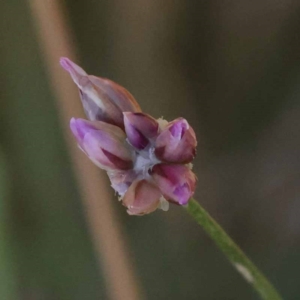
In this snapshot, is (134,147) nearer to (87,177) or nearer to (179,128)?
(179,128)

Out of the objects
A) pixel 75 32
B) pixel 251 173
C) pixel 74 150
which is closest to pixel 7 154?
pixel 74 150

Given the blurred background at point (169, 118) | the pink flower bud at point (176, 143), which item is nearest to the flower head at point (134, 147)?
the pink flower bud at point (176, 143)

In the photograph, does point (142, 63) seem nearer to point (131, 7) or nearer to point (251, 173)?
point (131, 7)

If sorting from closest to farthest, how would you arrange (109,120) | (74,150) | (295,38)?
(109,120)
(295,38)
(74,150)

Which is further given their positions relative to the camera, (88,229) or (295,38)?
(88,229)

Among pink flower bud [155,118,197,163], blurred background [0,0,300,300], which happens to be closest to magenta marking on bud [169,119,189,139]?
pink flower bud [155,118,197,163]

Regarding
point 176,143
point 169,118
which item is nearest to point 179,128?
point 176,143

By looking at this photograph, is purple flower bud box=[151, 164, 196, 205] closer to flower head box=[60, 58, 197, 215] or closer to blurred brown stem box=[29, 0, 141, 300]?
flower head box=[60, 58, 197, 215]
